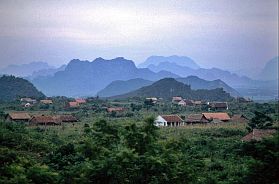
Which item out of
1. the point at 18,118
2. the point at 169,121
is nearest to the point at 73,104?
the point at 18,118

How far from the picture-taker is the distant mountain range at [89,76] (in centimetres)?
18762

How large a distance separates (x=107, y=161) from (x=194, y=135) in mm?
A: 15563

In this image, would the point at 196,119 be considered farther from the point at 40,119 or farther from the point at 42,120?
the point at 40,119

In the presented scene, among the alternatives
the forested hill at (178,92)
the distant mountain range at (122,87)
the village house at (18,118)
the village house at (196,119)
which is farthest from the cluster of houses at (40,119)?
the distant mountain range at (122,87)

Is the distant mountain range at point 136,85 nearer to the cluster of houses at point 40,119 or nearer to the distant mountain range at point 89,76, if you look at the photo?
the distant mountain range at point 89,76

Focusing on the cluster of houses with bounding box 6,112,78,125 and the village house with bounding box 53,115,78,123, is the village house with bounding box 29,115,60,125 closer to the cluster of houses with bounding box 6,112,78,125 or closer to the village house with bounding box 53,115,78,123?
the cluster of houses with bounding box 6,112,78,125

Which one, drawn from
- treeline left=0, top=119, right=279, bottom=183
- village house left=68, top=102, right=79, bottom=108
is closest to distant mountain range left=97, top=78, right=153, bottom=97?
village house left=68, top=102, right=79, bottom=108

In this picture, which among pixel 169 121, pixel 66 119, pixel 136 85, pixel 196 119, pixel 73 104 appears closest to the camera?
pixel 169 121

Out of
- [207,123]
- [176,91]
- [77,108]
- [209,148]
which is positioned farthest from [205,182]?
[176,91]

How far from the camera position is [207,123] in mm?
33969

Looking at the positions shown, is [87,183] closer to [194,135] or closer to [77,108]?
Answer: [194,135]

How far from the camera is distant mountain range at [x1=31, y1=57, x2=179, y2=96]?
616ft

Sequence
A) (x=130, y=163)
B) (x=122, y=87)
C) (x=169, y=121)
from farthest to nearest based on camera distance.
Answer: (x=122, y=87) < (x=169, y=121) < (x=130, y=163)

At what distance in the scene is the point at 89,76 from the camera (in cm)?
19662
